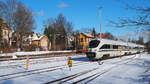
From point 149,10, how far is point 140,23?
55 cm

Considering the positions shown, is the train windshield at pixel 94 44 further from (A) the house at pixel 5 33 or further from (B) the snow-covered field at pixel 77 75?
(A) the house at pixel 5 33

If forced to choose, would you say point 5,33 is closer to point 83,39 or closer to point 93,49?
point 83,39

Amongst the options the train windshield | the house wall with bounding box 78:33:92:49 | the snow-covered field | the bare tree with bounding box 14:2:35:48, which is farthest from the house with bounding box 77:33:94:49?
the snow-covered field

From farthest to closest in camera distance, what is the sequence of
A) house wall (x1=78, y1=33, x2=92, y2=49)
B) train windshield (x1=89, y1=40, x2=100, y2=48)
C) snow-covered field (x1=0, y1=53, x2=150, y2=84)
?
house wall (x1=78, y1=33, x2=92, y2=49)
train windshield (x1=89, y1=40, x2=100, y2=48)
snow-covered field (x1=0, y1=53, x2=150, y2=84)

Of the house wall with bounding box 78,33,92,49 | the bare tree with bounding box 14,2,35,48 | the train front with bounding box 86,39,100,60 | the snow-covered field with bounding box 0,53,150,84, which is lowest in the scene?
the snow-covered field with bounding box 0,53,150,84

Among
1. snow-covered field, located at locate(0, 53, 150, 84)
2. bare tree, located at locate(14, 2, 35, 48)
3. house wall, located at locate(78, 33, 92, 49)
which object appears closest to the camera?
Answer: snow-covered field, located at locate(0, 53, 150, 84)

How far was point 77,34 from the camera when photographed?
222 feet

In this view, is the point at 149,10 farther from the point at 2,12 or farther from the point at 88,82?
the point at 2,12

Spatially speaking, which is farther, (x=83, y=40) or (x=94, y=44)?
(x=83, y=40)

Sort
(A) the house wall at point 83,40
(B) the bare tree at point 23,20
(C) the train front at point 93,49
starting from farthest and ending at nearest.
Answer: (A) the house wall at point 83,40
(B) the bare tree at point 23,20
(C) the train front at point 93,49

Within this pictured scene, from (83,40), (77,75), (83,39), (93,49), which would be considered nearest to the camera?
(77,75)

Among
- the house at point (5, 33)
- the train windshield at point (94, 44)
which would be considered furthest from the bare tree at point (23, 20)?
the train windshield at point (94, 44)

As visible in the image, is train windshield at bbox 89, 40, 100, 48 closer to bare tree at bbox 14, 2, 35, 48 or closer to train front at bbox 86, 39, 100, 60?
train front at bbox 86, 39, 100, 60

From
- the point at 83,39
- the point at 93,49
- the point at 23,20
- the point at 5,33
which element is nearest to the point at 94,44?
the point at 93,49
